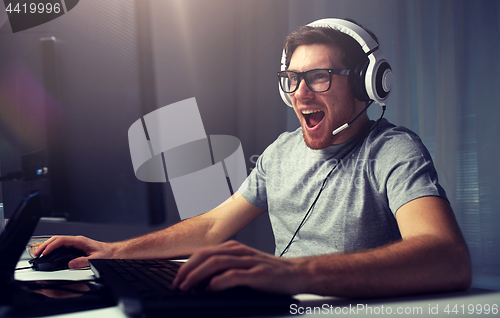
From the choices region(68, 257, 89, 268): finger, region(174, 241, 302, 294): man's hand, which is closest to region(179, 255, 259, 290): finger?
region(174, 241, 302, 294): man's hand

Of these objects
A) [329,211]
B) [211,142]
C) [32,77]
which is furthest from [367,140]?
[32,77]

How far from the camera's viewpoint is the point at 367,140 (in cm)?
94

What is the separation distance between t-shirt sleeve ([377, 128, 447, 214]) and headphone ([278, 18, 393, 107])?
0.48 ft

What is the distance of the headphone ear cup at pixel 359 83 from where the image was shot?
0.96 meters

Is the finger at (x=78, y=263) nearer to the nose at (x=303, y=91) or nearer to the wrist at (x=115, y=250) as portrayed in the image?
the wrist at (x=115, y=250)

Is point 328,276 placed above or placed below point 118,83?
below

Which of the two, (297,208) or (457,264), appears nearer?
(457,264)

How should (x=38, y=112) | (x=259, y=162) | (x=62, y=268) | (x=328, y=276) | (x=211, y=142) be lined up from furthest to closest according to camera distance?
(x=211, y=142), (x=259, y=162), (x=38, y=112), (x=62, y=268), (x=328, y=276)

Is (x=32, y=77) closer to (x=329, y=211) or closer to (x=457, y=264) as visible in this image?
(x=329, y=211)

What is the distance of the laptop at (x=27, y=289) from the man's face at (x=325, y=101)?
0.73 m

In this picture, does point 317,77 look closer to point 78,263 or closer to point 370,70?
point 370,70

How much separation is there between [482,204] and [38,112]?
1.30 m

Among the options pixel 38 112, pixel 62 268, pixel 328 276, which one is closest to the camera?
pixel 328 276

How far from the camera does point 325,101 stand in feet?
3.45
